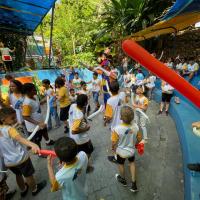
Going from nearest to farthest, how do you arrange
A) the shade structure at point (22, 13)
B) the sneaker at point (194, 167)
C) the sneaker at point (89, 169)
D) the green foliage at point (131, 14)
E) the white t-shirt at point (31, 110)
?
the sneaker at point (194, 167) < the white t-shirt at point (31, 110) < the sneaker at point (89, 169) < the shade structure at point (22, 13) < the green foliage at point (131, 14)

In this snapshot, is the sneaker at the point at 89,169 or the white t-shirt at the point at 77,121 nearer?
the white t-shirt at the point at 77,121

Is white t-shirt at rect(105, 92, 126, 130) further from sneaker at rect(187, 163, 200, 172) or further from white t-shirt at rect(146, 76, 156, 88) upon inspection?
white t-shirt at rect(146, 76, 156, 88)

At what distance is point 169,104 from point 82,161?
630cm

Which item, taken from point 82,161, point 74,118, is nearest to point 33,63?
point 74,118

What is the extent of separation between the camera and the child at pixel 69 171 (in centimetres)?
212

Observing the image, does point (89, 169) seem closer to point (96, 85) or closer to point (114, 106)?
point (114, 106)

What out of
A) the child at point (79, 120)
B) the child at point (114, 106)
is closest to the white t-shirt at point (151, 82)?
the child at point (114, 106)

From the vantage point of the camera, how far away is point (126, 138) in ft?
10.8

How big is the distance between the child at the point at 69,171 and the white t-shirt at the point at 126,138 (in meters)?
1.00

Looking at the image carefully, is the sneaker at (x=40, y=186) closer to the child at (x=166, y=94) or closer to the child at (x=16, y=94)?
the child at (x=16, y=94)

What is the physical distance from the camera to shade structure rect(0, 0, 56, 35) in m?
7.72

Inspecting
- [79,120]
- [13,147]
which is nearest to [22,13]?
[79,120]

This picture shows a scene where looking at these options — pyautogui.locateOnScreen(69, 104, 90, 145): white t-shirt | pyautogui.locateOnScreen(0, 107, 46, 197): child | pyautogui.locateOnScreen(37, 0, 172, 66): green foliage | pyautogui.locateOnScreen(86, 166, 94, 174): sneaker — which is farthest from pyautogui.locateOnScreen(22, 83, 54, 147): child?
pyautogui.locateOnScreen(37, 0, 172, 66): green foliage

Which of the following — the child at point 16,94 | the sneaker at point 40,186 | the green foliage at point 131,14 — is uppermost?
the green foliage at point 131,14
